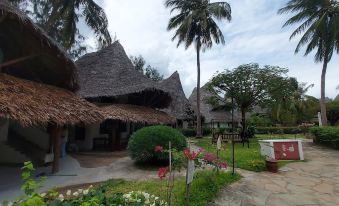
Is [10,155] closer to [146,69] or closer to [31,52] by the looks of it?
[31,52]

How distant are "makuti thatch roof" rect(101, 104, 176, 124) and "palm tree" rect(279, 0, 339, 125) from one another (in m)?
12.4

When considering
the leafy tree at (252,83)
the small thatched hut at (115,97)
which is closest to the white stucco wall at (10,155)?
the small thatched hut at (115,97)

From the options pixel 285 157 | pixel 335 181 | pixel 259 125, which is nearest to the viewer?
pixel 335 181

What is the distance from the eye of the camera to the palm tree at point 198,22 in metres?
23.8

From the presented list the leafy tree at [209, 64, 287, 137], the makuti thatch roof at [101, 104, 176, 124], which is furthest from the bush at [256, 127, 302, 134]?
the makuti thatch roof at [101, 104, 176, 124]

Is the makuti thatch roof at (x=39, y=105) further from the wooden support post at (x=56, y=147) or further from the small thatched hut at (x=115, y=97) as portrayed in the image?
the small thatched hut at (x=115, y=97)

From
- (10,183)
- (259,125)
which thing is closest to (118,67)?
(10,183)

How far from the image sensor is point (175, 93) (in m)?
20.0

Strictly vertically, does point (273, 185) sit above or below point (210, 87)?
below

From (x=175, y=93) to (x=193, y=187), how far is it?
13980mm

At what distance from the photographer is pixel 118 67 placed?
19.3 m

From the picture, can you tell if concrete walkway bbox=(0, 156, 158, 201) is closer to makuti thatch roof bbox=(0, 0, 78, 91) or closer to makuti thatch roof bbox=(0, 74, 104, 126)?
makuti thatch roof bbox=(0, 74, 104, 126)

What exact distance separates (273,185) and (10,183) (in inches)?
306

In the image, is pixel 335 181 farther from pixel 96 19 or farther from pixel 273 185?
pixel 96 19
